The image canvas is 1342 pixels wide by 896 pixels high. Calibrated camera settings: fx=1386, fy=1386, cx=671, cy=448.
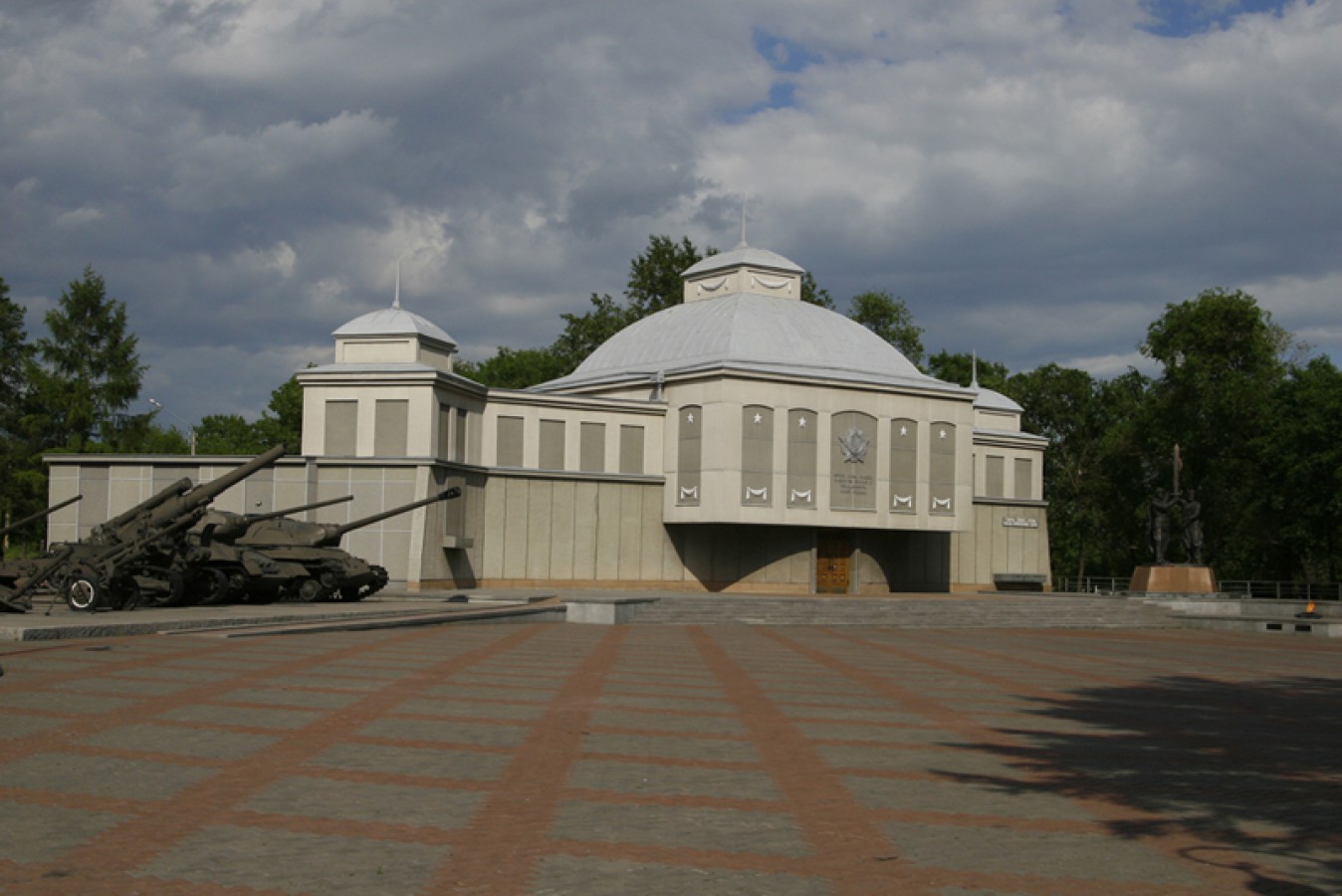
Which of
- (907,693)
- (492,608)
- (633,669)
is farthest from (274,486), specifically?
(907,693)

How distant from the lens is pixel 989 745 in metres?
11.3

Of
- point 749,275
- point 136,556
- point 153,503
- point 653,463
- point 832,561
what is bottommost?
point 832,561

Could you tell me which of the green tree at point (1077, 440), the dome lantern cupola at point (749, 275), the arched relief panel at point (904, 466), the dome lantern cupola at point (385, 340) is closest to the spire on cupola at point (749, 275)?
the dome lantern cupola at point (749, 275)

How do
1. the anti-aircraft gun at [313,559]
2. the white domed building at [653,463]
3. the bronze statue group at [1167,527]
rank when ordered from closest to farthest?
the anti-aircraft gun at [313,559]
the white domed building at [653,463]
the bronze statue group at [1167,527]

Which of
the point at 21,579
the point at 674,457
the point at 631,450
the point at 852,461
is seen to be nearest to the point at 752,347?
the point at 674,457

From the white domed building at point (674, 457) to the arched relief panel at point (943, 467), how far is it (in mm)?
71

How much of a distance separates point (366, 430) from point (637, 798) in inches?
1326

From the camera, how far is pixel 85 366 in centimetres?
6325

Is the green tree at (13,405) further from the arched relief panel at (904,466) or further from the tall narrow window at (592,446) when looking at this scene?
the arched relief panel at (904,466)

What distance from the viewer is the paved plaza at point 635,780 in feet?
22.3

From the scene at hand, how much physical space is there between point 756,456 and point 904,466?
6074mm

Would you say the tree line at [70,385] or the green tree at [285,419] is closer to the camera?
the tree line at [70,385]

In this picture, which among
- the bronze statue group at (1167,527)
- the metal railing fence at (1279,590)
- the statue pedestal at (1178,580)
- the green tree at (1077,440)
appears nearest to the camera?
the statue pedestal at (1178,580)

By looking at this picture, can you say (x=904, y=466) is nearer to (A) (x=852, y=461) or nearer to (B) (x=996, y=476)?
(A) (x=852, y=461)
